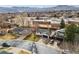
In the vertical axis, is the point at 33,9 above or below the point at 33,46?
above

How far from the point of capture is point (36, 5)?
2.09m

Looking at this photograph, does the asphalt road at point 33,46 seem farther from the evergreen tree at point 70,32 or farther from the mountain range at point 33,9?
the mountain range at point 33,9

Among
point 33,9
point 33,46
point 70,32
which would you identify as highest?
point 33,9

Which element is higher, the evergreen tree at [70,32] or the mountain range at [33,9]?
the mountain range at [33,9]

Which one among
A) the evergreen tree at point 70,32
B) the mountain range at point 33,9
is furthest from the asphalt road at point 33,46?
the mountain range at point 33,9

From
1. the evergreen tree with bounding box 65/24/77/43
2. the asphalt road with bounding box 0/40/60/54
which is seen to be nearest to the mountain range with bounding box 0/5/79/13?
the evergreen tree with bounding box 65/24/77/43

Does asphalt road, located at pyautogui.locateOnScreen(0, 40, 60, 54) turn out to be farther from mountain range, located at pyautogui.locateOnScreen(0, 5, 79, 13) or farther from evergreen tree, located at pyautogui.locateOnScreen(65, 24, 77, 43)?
mountain range, located at pyautogui.locateOnScreen(0, 5, 79, 13)

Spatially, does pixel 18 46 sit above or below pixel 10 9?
below

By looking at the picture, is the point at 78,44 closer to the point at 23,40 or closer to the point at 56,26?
the point at 56,26

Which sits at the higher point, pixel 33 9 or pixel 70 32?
pixel 33 9

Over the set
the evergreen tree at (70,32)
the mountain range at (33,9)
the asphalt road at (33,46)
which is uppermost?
the mountain range at (33,9)
